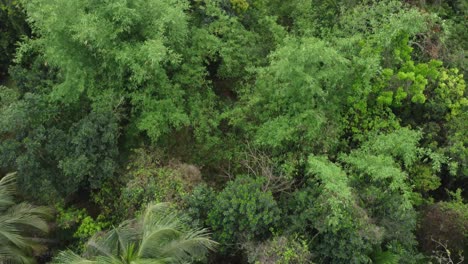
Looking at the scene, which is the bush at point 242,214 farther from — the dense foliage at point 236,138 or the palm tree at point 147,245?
the palm tree at point 147,245

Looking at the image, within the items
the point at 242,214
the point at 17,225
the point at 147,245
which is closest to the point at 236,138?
the point at 242,214

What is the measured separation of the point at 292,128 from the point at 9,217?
7.82m

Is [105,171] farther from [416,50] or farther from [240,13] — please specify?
[416,50]

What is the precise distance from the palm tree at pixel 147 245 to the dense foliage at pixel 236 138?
0.06 m

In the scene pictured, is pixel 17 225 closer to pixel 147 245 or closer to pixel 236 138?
pixel 147 245

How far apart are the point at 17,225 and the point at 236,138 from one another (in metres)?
6.75

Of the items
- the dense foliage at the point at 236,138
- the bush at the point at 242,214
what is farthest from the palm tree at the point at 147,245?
the bush at the point at 242,214

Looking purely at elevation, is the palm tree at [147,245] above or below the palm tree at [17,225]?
above

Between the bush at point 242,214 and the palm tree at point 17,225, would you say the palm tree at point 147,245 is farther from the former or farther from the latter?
the palm tree at point 17,225

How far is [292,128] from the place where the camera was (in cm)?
1172

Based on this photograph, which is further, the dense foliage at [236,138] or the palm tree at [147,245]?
the dense foliage at [236,138]

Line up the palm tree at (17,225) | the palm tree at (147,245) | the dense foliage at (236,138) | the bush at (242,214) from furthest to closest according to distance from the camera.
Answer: the dense foliage at (236,138) → the bush at (242,214) → the palm tree at (17,225) → the palm tree at (147,245)

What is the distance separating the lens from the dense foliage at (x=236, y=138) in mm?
10305

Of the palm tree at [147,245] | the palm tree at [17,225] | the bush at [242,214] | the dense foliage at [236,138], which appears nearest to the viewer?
the palm tree at [147,245]
